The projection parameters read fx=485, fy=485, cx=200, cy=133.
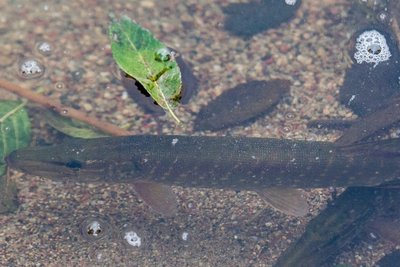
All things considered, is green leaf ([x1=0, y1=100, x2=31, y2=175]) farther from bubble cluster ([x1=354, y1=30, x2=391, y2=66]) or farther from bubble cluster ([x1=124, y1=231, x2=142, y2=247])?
bubble cluster ([x1=354, y1=30, x2=391, y2=66])

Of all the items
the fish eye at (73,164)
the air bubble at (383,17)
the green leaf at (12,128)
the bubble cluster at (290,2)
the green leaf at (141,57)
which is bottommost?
the green leaf at (12,128)

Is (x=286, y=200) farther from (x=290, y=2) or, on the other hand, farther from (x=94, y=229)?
(x=290, y=2)

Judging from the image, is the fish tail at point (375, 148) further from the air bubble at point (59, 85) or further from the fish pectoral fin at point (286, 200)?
the air bubble at point (59, 85)

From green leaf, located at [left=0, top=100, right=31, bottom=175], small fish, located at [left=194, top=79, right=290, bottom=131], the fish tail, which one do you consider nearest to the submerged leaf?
green leaf, located at [left=0, top=100, right=31, bottom=175]

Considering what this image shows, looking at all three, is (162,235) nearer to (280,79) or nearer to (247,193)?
(247,193)

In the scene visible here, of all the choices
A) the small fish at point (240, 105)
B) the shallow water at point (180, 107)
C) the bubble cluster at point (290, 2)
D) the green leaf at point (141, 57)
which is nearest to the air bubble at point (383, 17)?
the shallow water at point (180, 107)

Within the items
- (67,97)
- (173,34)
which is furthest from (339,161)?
(67,97)
